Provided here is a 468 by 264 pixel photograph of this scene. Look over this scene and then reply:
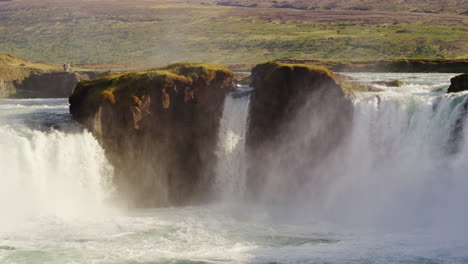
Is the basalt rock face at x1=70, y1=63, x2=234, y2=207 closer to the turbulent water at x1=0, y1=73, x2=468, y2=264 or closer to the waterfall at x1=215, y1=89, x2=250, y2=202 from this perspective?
the waterfall at x1=215, y1=89, x2=250, y2=202

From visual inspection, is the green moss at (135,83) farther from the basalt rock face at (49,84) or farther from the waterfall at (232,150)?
the basalt rock face at (49,84)

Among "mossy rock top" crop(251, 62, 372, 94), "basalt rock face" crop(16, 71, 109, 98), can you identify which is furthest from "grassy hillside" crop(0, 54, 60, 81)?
"mossy rock top" crop(251, 62, 372, 94)

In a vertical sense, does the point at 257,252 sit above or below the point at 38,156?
below

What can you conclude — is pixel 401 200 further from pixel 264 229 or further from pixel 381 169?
pixel 264 229

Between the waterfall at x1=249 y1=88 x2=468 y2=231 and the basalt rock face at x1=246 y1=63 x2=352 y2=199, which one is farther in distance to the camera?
the basalt rock face at x1=246 y1=63 x2=352 y2=199

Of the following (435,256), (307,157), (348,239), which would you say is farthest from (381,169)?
(435,256)

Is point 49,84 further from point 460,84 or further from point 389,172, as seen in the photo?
point 460,84

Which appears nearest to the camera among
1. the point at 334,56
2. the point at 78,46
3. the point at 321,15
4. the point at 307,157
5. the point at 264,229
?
the point at 264,229
